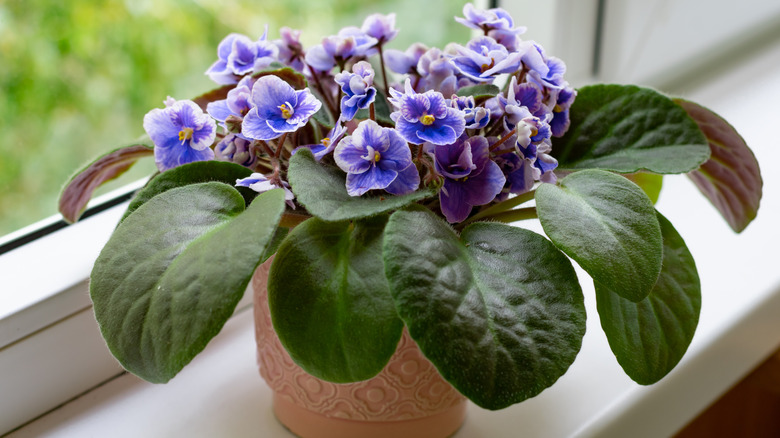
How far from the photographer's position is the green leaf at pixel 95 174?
0.61 m

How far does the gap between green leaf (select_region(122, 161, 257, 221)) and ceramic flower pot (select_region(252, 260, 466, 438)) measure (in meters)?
0.09

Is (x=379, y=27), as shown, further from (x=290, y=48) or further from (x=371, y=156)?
(x=371, y=156)

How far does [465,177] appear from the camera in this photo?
0.54m

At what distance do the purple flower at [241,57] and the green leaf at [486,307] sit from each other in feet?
0.71

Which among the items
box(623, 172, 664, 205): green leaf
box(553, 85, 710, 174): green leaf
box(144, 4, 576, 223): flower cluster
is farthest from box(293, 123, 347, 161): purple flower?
box(623, 172, 664, 205): green leaf

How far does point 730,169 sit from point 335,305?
405 mm

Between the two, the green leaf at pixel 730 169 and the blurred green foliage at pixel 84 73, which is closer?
the green leaf at pixel 730 169

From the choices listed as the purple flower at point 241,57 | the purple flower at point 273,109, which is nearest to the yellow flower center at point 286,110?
the purple flower at point 273,109

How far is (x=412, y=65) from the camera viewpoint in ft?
2.24

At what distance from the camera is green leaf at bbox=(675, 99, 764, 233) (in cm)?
66

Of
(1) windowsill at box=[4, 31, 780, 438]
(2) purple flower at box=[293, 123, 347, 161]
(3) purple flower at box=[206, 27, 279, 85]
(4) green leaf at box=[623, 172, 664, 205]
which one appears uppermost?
(3) purple flower at box=[206, 27, 279, 85]

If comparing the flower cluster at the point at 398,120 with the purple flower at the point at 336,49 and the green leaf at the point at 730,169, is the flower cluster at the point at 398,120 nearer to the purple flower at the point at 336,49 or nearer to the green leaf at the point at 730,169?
the purple flower at the point at 336,49

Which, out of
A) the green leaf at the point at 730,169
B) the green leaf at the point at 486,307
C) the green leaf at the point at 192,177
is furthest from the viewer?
the green leaf at the point at 730,169

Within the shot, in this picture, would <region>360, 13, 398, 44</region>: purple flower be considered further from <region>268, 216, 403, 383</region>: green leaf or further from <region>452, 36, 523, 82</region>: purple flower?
<region>268, 216, 403, 383</region>: green leaf
